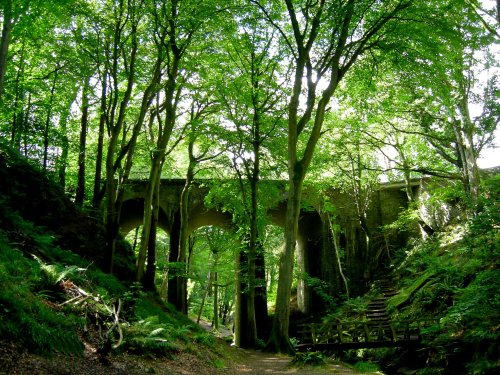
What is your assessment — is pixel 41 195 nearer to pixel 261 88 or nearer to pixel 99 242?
pixel 99 242

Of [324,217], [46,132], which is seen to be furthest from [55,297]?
[324,217]

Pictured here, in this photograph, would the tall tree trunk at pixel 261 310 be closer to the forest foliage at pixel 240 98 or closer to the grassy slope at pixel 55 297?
the forest foliage at pixel 240 98

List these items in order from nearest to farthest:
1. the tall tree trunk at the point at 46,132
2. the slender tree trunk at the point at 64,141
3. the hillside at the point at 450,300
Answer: the hillside at the point at 450,300 < the tall tree trunk at the point at 46,132 < the slender tree trunk at the point at 64,141

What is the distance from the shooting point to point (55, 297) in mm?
6125

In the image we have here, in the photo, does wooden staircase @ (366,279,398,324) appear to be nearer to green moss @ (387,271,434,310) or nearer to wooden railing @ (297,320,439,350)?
green moss @ (387,271,434,310)

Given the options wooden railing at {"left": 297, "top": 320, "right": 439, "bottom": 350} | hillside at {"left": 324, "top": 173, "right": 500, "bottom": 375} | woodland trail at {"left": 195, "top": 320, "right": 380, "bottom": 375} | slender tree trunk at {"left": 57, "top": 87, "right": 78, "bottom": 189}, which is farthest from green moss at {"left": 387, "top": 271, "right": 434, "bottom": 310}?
slender tree trunk at {"left": 57, "top": 87, "right": 78, "bottom": 189}

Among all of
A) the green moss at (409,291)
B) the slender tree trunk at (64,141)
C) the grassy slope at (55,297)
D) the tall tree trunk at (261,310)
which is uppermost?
the slender tree trunk at (64,141)

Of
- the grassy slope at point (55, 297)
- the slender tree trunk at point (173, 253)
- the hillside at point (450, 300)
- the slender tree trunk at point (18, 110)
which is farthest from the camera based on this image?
the slender tree trunk at point (173, 253)

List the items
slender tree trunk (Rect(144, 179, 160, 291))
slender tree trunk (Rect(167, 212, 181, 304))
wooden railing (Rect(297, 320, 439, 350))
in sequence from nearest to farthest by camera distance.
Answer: wooden railing (Rect(297, 320, 439, 350)), slender tree trunk (Rect(144, 179, 160, 291)), slender tree trunk (Rect(167, 212, 181, 304))

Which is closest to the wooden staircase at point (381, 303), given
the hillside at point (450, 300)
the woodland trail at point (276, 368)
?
the hillside at point (450, 300)

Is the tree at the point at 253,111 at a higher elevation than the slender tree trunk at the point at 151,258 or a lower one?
higher

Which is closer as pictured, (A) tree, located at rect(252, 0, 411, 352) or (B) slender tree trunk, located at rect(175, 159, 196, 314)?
(A) tree, located at rect(252, 0, 411, 352)

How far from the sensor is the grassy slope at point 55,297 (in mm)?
4457

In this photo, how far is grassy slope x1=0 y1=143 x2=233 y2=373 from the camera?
14.6 feet
